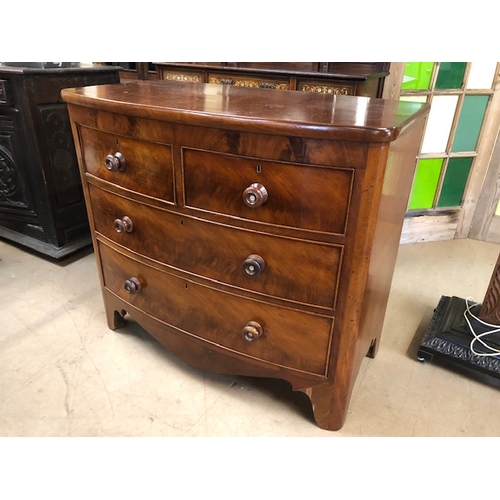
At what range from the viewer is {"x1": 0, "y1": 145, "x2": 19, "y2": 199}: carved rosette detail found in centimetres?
199

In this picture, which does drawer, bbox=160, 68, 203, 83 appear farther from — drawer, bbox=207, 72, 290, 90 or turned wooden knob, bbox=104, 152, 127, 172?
turned wooden knob, bbox=104, 152, 127, 172

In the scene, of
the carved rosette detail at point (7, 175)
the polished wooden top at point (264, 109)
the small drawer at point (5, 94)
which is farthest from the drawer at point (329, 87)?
the carved rosette detail at point (7, 175)

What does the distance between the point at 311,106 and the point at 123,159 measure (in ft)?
1.75

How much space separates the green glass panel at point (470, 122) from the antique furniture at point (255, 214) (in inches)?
46.1

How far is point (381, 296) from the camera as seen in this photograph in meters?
1.32

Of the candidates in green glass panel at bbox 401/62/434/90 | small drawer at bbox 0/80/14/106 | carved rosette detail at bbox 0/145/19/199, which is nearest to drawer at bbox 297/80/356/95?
green glass panel at bbox 401/62/434/90

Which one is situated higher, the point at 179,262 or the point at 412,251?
the point at 179,262

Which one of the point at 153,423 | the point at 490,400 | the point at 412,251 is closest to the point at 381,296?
the point at 490,400

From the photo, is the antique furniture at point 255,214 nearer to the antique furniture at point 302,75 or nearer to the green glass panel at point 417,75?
the antique furniture at point 302,75

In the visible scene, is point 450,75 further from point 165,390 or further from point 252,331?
point 165,390

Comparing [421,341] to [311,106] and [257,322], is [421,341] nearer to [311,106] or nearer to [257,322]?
[257,322]

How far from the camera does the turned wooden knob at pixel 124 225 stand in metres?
1.23

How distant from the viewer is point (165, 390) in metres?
1.36

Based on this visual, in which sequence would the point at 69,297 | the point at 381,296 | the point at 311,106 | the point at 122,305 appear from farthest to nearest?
the point at 69,297 → the point at 122,305 → the point at 381,296 → the point at 311,106
